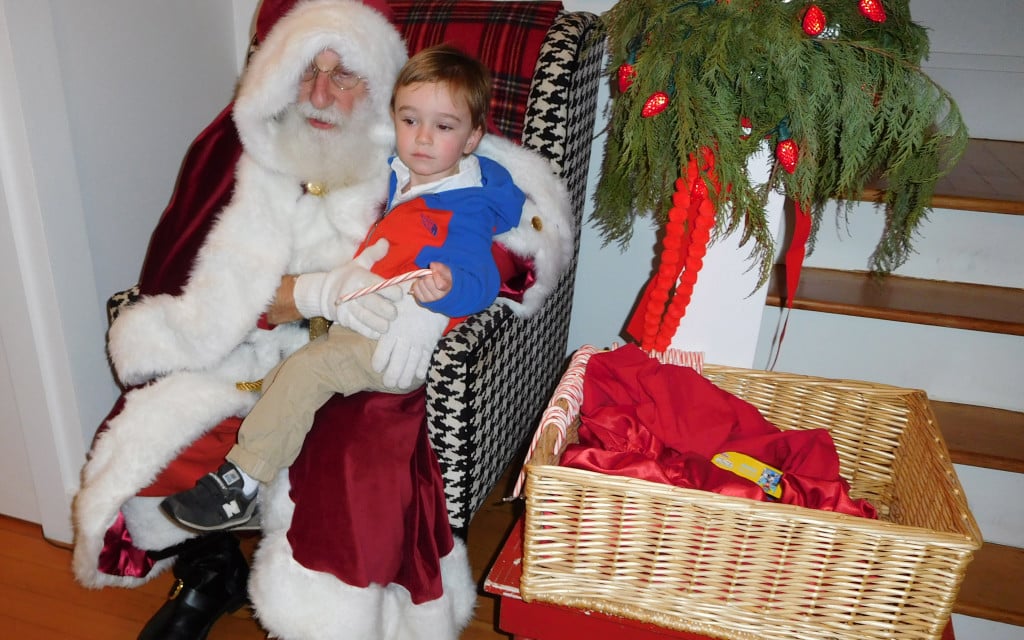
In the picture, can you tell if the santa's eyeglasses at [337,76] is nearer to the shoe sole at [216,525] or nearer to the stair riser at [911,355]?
the shoe sole at [216,525]

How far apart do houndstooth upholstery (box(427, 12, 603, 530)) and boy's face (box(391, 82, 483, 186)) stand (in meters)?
0.31

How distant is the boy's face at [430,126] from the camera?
4.94 ft

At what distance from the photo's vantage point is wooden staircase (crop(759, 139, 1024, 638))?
174 cm

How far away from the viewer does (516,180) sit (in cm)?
167

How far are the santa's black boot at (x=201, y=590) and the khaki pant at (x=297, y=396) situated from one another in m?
0.43

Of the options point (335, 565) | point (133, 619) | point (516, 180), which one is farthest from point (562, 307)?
point (133, 619)

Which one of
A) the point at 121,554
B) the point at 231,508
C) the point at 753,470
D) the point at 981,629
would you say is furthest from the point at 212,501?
the point at 981,629

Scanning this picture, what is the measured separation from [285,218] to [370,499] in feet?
2.04

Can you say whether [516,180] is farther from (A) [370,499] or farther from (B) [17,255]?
(B) [17,255]

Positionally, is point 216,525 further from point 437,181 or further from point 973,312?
point 973,312

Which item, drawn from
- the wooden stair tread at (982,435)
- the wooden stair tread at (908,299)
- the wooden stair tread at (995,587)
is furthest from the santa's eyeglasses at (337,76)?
the wooden stair tread at (995,587)

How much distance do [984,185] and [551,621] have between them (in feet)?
5.17

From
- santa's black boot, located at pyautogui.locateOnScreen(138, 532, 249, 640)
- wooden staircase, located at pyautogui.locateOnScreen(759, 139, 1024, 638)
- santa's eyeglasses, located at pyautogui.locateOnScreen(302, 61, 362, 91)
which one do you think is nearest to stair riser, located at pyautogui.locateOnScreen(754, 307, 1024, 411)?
wooden staircase, located at pyautogui.locateOnScreen(759, 139, 1024, 638)

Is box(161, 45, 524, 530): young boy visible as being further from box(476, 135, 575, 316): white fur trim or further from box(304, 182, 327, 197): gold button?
box(304, 182, 327, 197): gold button
